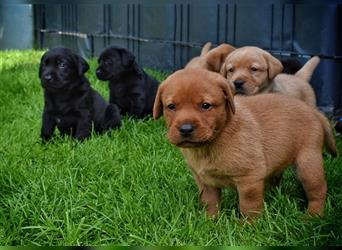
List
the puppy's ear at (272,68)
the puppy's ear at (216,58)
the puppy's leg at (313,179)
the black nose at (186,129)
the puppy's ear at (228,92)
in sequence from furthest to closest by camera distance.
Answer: the puppy's ear at (216,58)
the puppy's ear at (272,68)
the puppy's leg at (313,179)
the puppy's ear at (228,92)
the black nose at (186,129)

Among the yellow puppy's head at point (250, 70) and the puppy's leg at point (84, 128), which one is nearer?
the yellow puppy's head at point (250, 70)

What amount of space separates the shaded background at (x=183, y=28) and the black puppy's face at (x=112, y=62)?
1.52 ft

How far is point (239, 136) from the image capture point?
9.54 feet

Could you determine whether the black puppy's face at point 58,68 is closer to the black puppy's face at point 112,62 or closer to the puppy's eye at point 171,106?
the black puppy's face at point 112,62

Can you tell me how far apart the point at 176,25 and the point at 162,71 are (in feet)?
2.66

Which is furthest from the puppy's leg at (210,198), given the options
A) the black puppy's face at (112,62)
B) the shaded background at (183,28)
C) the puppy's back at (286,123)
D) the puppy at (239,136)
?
the black puppy's face at (112,62)

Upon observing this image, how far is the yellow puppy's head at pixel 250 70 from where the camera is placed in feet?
14.3

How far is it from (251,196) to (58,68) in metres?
2.43

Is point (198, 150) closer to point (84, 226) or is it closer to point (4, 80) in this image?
point (84, 226)

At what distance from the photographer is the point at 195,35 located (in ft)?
26.3

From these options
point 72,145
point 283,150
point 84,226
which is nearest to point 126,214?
point 84,226

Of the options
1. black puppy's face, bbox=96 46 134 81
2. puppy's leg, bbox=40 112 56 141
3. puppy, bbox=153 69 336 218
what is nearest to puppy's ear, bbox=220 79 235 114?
puppy, bbox=153 69 336 218

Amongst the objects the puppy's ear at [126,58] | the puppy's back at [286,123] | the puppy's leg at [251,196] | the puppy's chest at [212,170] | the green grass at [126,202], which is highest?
the puppy's ear at [126,58]

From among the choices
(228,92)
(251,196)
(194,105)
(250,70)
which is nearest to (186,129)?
(194,105)
